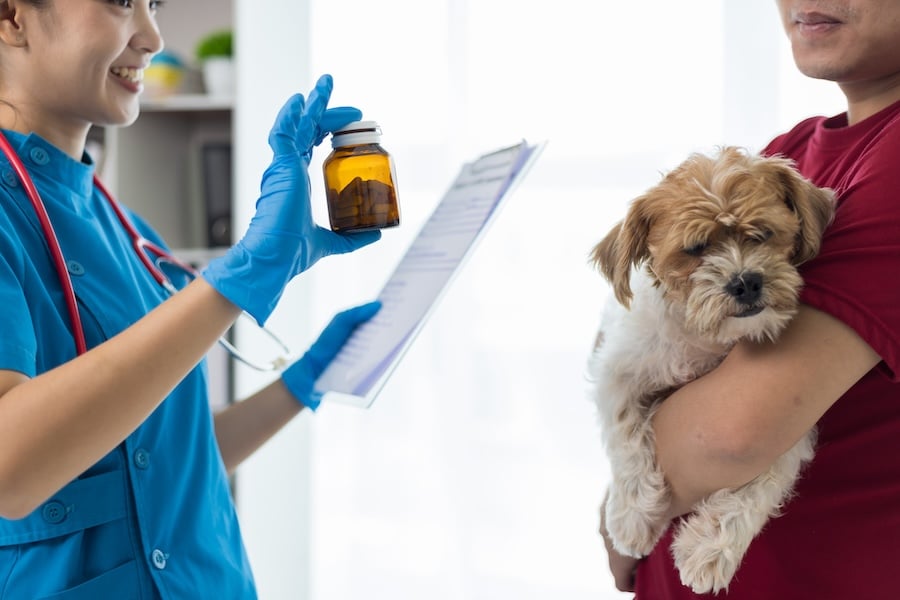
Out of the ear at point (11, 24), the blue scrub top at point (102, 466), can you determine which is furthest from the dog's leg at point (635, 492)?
the ear at point (11, 24)

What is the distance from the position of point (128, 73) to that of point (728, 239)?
104 cm

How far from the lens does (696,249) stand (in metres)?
1.27

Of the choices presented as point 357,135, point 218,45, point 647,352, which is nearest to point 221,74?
point 218,45

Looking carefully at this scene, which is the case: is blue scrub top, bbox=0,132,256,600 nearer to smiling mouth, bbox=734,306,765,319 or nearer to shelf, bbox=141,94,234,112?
smiling mouth, bbox=734,306,765,319

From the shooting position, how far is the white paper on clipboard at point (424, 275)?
4.48ft

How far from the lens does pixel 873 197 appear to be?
1054mm

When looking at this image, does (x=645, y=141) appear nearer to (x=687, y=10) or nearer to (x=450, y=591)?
(x=687, y=10)

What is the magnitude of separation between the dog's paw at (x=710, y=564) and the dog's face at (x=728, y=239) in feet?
1.00

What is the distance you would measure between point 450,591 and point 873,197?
7.44 ft

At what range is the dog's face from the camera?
3.77ft

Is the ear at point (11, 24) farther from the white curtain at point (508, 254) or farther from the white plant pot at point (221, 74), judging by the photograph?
the white plant pot at point (221, 74)

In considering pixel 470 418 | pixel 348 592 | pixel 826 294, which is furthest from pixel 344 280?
pixel 826 294

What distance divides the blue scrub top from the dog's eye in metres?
0.81

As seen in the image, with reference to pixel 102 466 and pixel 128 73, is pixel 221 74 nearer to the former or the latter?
pixel 128 73
